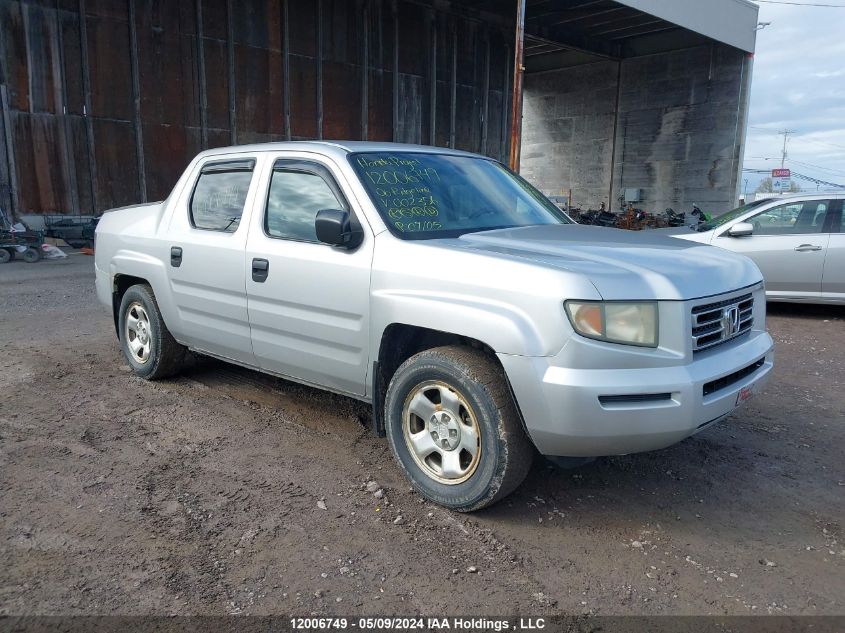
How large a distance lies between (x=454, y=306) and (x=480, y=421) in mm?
558

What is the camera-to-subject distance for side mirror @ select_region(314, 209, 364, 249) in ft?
11.8

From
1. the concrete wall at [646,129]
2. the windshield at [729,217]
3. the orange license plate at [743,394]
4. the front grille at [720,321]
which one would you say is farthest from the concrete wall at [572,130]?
the orange license plate at [743,394]

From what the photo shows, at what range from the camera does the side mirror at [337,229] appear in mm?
3586

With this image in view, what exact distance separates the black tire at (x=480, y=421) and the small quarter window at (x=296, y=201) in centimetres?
111

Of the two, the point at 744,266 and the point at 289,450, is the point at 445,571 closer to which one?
the point at 289,450

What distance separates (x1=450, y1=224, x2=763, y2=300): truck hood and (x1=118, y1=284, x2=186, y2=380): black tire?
9.12ft

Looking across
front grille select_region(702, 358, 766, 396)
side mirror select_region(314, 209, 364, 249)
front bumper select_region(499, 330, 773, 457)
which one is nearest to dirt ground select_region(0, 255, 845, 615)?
front bumper select_region(499, 330, 773, 457)

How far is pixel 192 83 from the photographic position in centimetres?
1809

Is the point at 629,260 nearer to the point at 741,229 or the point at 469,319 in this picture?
the point at 469,319

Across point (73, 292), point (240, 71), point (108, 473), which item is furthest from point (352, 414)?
point (240, 71)

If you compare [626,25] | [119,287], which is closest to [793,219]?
[119,287]

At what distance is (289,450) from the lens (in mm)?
4207

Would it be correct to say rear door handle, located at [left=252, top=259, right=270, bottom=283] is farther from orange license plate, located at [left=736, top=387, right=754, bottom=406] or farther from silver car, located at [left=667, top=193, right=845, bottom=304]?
silver car, located at [left=667, top=193, right=845, bottom=304]

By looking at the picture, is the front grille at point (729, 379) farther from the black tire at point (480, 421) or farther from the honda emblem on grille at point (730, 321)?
the black tire at point (480, 421)
